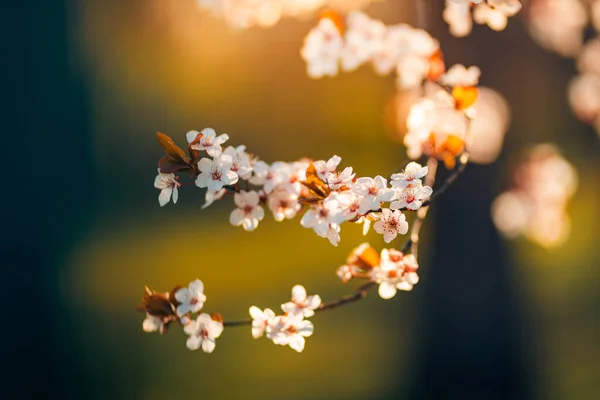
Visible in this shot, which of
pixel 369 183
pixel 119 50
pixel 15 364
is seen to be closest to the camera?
pixel 369 183

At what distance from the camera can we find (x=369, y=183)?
1147 mm

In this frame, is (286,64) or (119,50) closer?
(119,50)

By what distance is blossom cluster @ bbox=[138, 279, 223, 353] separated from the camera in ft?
4.22

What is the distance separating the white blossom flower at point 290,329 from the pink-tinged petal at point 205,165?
1.17 feet

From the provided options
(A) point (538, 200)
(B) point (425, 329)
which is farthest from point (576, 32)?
(B) point (425, 329)

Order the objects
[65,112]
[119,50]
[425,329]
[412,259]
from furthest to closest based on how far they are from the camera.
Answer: [119,50] < [65,112] < [425,329] < [412,259]

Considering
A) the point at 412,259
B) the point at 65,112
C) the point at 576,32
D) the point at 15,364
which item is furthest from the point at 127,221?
the point at 412,259

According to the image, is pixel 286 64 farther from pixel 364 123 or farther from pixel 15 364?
pixel 15 364

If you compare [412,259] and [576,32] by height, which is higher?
[576,32]

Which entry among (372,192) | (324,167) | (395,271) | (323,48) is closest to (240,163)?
(324,167)

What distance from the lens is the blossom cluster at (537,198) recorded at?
4340 mm

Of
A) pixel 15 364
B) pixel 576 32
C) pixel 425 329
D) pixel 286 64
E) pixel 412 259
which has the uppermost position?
pixel 286 64

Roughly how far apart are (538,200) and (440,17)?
2.16 metres

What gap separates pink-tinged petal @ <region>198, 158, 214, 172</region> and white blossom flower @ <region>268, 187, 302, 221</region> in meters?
0.19
